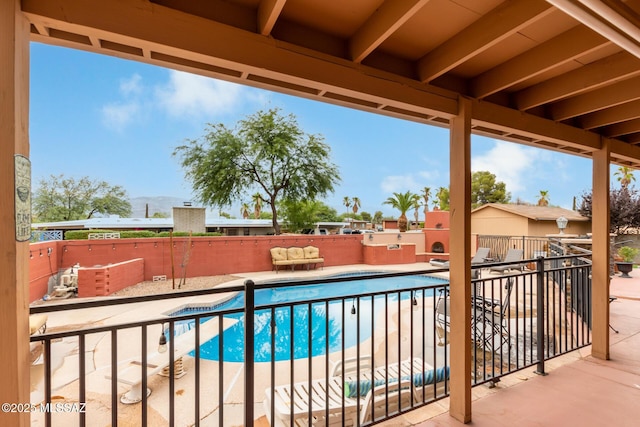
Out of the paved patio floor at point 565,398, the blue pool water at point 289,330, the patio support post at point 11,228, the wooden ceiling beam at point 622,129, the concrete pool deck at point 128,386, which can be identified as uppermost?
the wooden ceiling beam at point 622,129

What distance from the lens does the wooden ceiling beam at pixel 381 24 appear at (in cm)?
127

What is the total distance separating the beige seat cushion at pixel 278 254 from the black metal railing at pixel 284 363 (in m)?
5.16

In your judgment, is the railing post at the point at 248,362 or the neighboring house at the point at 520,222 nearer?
the railing post at the point at 248,362

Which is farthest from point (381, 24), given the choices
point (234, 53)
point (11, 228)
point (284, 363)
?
point (284, 363)

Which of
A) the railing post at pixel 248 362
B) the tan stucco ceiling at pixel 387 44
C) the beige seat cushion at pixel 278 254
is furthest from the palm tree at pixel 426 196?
the railing post at pixel 248 362

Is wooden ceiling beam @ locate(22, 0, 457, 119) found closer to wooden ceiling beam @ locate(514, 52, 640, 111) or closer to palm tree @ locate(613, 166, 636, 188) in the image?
wooden ceiling beam @ locate(514, 52, 640, 111)

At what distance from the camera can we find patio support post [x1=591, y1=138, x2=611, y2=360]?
9.36 ft

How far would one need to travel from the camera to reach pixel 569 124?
2.66m

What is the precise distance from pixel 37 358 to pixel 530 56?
6447 mm

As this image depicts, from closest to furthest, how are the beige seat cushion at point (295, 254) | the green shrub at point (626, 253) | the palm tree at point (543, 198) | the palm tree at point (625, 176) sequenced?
the green shrub at point (626, 253) → the beige seat cushion at point (295, 254) → the palm tree at point (625, 176) → the palm tree at point (543, 198)

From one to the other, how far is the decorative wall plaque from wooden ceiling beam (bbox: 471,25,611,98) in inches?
93.9

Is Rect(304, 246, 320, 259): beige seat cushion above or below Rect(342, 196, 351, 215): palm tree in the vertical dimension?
below

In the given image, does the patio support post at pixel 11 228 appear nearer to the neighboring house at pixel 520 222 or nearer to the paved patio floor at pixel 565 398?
the paved patio floor at pixel 565 398

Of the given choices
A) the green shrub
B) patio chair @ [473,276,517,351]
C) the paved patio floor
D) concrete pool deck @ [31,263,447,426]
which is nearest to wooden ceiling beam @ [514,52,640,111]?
patio chair @ [473,276,517,351]
